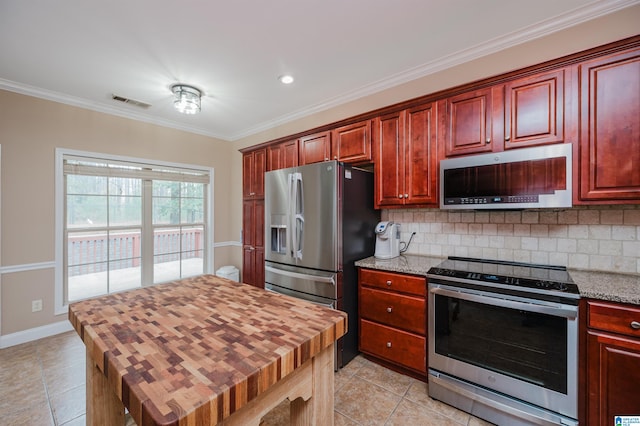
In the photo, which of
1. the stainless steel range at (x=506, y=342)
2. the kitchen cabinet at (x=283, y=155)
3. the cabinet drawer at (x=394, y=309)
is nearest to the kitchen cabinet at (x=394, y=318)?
the cabinet drawer at (x=394, y=309)

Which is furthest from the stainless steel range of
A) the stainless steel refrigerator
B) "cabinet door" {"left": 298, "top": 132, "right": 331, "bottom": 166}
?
"cabinet door" {"left": 298, "top": 132, "right": 331, "bottom": 166}

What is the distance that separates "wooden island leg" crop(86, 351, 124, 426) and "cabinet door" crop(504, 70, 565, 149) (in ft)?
9.75

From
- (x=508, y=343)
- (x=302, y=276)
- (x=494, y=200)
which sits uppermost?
(x=494, y=200)

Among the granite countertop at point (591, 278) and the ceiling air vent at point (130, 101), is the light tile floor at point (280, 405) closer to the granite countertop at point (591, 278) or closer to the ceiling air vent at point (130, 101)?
the granite countertop at point (591, 278)

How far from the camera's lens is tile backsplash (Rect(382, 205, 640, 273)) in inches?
72.9

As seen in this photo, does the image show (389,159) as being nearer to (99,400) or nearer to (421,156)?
(421,156)

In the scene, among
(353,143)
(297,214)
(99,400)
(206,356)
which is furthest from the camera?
(353,143)

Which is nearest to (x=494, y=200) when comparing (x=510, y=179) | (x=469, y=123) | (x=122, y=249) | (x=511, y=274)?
(x=510, y=179)

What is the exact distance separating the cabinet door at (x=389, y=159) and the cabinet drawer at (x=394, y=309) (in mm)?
866

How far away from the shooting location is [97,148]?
3326 millimetres

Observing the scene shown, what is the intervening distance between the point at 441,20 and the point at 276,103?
2.04 meters

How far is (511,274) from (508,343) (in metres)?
0.47

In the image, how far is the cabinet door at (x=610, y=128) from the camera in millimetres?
1597

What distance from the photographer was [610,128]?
5.43ft
